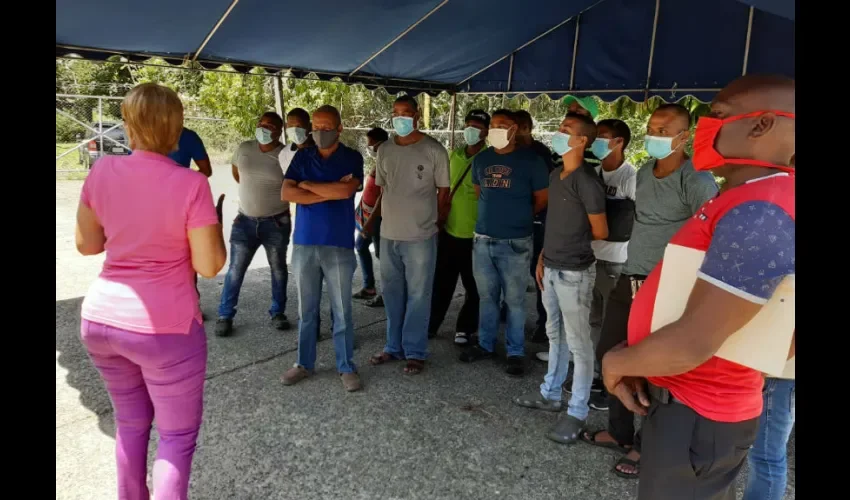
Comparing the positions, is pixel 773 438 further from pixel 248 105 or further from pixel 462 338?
pixel 248 105

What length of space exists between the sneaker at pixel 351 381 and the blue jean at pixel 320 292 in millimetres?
38

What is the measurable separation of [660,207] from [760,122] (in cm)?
144

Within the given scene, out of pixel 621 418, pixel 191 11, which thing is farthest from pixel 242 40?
pixel 621 418

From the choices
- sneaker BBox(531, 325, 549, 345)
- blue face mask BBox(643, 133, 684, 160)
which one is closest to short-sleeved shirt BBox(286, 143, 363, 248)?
blue face mask BBox(643, 133, 684, 160)

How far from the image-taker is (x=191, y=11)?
3859 mm

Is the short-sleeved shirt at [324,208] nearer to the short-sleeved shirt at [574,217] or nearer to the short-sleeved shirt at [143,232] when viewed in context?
the short-sleeved shirt at [574,217]

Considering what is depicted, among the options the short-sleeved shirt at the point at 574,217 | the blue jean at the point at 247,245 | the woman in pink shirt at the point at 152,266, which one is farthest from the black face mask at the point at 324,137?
the woman in pink shirt at the point at 152,266

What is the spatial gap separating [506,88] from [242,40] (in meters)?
3.50

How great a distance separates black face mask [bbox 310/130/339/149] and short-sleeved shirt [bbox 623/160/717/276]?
1942 millimetres

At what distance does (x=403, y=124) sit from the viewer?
3928 mm

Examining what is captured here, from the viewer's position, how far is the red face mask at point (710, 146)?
134cm

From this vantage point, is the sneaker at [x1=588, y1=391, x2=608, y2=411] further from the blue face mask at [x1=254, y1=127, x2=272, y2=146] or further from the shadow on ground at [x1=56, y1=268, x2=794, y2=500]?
the blue face mask at [x1=254, y1=127, x2=272, y2=146]

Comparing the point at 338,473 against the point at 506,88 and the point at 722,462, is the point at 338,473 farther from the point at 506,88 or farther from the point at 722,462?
the point at 506,88

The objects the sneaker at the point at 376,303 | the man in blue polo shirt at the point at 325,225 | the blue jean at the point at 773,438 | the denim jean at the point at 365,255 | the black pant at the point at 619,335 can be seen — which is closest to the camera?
the blue jean at the point at 773,438
